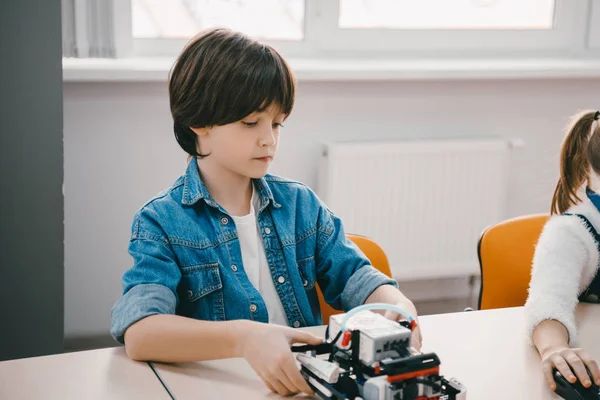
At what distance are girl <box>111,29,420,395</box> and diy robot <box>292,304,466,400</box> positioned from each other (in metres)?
0.14

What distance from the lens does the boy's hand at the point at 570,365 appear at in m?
1.20

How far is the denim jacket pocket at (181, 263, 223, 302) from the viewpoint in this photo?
→ 4.64ft

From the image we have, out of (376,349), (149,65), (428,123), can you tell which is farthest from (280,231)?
(428,123)

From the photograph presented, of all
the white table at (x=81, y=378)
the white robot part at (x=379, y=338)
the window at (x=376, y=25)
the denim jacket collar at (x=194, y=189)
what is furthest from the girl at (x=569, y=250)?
the window at (x=376, y=25)

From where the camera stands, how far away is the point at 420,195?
2920 mm

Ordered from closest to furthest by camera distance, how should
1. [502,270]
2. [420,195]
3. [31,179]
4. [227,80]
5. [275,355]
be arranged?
[275,355]
[227,80]
[502,270]
[31,179]
[420,195]

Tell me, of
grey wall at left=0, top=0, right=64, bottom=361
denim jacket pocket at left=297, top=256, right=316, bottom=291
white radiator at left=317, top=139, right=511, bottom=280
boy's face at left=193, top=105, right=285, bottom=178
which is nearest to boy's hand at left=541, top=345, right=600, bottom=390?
denim jacket pocket at left=297, top=256, right=316, bottom=291

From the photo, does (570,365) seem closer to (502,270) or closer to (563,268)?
(563,268)

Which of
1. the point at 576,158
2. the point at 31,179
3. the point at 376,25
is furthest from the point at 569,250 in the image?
the point at 376,25

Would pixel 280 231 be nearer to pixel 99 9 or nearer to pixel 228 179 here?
pixel 228 179

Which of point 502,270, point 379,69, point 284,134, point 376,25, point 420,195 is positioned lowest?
point 420,195

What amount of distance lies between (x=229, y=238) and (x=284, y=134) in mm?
1364

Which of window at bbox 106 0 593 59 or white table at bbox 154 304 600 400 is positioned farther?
window at bbox 106 0 593 59

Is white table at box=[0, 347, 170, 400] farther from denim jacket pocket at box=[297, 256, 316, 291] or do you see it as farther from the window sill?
the window sill
